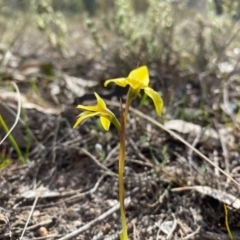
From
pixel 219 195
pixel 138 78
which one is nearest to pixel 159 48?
pixel 219 195

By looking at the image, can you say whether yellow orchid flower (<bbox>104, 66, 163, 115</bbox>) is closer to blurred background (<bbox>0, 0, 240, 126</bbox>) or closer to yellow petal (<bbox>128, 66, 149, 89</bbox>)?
yellow petal (<bbox>128, 66, 149, 89</bbox>)

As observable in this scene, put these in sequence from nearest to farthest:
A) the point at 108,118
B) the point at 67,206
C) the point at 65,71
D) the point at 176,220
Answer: the point at 108,118 → the point at 176,220 → the point at 67,206 → the point at 65,71

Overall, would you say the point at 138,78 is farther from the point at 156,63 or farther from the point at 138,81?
the point at 156,63

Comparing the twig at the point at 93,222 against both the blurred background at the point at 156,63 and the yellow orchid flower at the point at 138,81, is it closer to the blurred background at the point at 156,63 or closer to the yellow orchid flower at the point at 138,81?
the yellow orchid flower at the point at 138,81

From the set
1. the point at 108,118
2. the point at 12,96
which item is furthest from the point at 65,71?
the point at 108,118

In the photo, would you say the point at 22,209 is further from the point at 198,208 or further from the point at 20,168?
the point at 198,208

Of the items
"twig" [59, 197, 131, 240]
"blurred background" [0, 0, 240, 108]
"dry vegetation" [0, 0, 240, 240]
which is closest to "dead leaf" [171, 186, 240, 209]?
"dry vegetation" [0, 0, 240, 240]

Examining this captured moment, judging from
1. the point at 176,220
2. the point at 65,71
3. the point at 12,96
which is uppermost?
the point at 65,71
